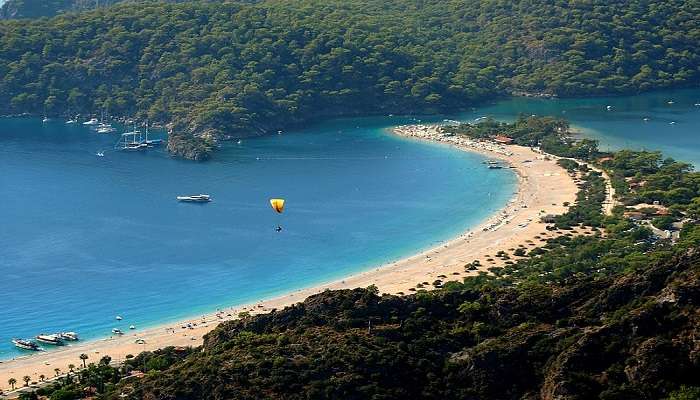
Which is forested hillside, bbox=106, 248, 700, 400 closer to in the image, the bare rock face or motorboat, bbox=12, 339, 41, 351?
motorboat, bbox=12, 339, 41, 351

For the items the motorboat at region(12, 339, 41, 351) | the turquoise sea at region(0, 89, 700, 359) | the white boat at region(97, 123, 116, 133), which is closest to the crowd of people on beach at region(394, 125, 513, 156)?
the turquoise sea at region(0, 89, 700, 359)

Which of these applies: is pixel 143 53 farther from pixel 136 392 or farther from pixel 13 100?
pixel 136 392

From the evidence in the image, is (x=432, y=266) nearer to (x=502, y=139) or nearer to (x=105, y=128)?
(x=502, y=139)

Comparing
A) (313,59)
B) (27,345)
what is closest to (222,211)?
(27,345)

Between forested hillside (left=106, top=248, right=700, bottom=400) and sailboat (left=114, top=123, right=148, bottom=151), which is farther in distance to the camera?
sailboat (left=114, top=123, right=148, bottom=151)

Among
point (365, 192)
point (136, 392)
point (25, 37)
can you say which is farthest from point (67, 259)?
point (25, 37)

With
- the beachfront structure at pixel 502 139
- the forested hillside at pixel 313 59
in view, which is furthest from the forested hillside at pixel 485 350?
the forested hillside at pixel 313 59

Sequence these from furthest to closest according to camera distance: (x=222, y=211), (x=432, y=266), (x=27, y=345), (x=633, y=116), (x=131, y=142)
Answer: (x=633, y=116) → (x=131, y=142) → (x=222, y=211) → (x=432, y=266) → (x=27, y=345)
